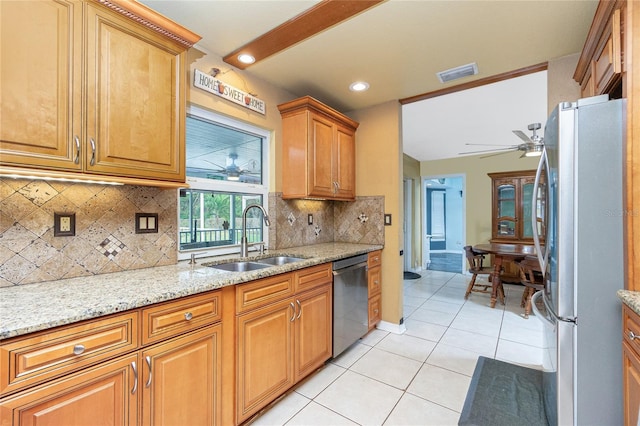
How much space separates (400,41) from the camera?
196cm

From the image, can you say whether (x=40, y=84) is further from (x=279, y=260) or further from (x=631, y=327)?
(x=631, y=327)

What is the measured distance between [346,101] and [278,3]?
58.9 inches

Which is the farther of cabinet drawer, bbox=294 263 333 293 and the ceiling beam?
cabinet drawer, bbox=294 263 333 293

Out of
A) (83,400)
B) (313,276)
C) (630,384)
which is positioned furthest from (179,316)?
(630,384)

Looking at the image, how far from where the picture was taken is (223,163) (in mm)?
2398

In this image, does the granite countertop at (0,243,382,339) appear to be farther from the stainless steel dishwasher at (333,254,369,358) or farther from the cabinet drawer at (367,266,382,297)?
the cabinet drawer at (367,266,382,297)

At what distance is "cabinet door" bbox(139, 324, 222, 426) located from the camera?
1.19 meters

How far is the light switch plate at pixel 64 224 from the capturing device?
4.71ft

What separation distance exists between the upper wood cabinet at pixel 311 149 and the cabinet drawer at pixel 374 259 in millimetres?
712

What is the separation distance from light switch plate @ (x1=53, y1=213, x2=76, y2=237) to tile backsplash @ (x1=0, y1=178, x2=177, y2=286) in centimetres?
2

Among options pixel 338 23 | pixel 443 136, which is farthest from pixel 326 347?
pixel 443 136

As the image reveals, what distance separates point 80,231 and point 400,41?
2336 mm

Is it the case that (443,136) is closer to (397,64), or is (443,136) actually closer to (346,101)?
(346,101)

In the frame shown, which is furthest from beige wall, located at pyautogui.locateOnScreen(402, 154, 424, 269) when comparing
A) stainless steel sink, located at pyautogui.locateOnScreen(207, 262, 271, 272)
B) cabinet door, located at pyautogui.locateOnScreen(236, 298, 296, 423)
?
cabinet door, located at pyautogui.locateOnScreen(236, 298, 296, 423)
